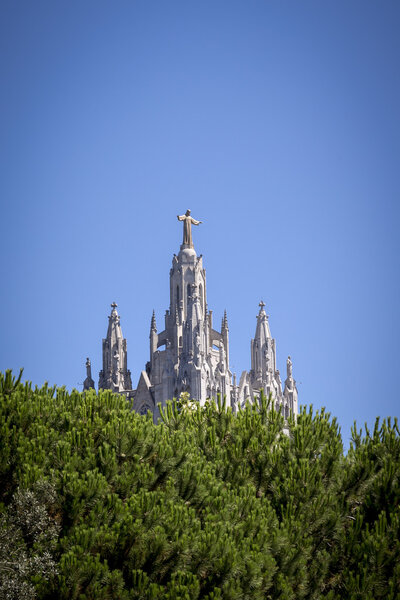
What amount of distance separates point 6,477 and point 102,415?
3656 millimetres

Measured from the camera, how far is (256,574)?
21.1 meters

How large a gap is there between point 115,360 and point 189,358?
7.45m

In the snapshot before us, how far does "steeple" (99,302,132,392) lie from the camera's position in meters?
73.7

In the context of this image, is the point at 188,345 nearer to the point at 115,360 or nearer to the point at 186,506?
the point at 115,360

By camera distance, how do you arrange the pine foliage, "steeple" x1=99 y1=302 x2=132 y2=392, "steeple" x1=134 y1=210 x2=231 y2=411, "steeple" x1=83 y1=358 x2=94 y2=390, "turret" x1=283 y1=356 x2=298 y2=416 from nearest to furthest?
the pine foliage → "steeple" x1=134 y1=210 x2=231 y2=411 → "steeple" x1=99 y1=302 x2=132 y2=392 → "steeple" x1=83 y1=358 x2=94 y2=390 → "turret" x1=283 y1=356 x2=298 y2=416

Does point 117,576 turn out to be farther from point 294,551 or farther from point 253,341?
point 253,341

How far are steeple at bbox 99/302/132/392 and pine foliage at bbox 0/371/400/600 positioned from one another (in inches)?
1880

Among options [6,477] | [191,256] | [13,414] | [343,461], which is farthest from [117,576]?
[191,256]

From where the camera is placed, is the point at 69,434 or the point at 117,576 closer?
the point at 117,576

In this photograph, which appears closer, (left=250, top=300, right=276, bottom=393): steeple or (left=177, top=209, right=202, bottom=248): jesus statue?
(left=250, top=300, right=276, bottom=393): steeple

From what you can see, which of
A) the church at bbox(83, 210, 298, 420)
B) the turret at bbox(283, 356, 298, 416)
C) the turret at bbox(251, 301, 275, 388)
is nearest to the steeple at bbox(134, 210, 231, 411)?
the church at bbox(83, 210, 298, 420)

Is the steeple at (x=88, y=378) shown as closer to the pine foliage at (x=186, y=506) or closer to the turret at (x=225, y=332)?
the turret at (x=225, y=332)

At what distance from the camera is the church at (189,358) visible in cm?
6938

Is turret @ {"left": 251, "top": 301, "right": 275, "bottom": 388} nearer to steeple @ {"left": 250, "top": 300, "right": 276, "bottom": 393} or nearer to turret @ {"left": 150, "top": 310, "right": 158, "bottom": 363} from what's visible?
steeple @ {"left": 250, "top": 300, "right": 276, "bottom": 393}
